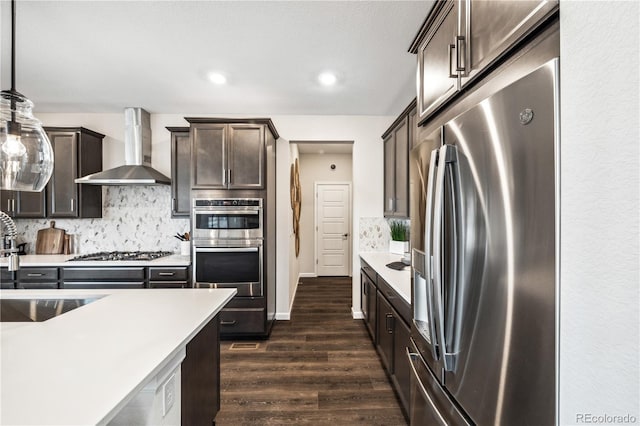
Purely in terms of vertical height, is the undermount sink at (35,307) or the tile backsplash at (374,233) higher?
the tile backsplash at (374,233)

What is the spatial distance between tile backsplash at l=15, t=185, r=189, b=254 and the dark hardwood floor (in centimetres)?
168

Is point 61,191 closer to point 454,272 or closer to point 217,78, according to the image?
point 217,78

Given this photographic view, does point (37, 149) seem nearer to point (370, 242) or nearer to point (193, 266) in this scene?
point (193, 266)

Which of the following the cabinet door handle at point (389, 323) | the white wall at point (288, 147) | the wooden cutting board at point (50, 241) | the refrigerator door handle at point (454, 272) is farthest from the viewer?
the white wall at point (288, 147)

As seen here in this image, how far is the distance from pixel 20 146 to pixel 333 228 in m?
5.19

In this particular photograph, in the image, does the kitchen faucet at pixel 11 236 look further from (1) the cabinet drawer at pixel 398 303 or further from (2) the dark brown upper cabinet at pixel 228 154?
(1) the cabinet drawer at pixel 398 303

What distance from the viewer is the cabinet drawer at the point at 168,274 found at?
122 inches

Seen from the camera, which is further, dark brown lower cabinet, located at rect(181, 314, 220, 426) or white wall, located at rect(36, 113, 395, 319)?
white wall, located at rect(36, 113, 395, 319)

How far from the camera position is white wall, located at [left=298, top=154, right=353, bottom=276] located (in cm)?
614

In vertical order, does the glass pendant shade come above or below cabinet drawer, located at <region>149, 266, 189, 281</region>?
above

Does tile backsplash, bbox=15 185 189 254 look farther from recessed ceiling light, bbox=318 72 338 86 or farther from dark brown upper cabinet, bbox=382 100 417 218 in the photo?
dark brown upper cabinet, bbox=382 100 417 218

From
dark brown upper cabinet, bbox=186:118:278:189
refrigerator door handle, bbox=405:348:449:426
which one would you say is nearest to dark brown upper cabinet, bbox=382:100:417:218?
dark brown upper cabinet, bbox=186:118:278:189

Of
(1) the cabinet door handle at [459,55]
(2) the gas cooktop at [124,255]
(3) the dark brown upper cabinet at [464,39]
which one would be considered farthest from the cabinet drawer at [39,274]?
(1) the cabinet door handle at [459,55]
